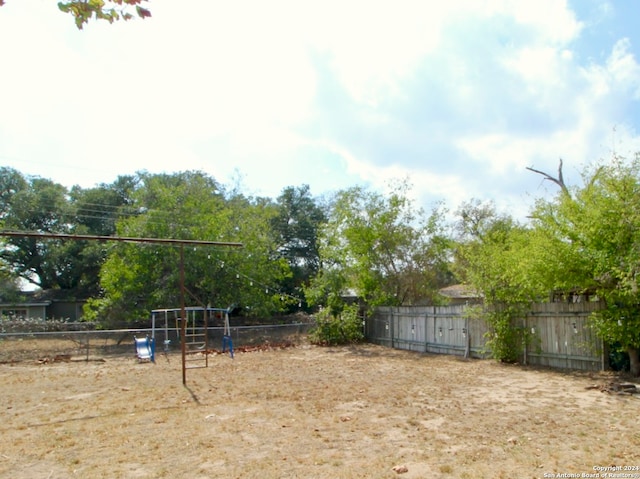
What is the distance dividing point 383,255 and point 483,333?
7095mm

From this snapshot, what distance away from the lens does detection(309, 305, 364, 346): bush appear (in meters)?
21.5

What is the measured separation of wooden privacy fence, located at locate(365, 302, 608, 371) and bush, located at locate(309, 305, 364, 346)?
82 centimetres

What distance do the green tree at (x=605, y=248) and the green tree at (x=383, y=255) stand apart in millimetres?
10140

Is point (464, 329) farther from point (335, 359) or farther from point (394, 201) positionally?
point (394, 201)

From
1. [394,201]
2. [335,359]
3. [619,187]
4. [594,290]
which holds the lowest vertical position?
[335,359]

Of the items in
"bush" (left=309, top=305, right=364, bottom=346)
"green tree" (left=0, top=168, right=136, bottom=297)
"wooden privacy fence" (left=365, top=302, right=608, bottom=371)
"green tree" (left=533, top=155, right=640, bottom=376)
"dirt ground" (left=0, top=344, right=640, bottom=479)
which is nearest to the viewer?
"dirt ground" (left=0, top=344, right=640, bottom=479)

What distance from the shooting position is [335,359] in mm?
17000

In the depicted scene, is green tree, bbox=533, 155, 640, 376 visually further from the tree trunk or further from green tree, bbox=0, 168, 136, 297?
green tree, bbox=0, 168, 136, 297

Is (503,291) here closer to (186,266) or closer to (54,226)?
(186,266)

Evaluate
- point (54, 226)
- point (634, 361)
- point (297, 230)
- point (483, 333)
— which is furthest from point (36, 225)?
point (634, 361)

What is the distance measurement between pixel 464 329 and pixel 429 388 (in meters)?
6.59

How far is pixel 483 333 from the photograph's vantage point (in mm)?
15734

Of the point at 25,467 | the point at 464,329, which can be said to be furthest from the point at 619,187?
the point at 25,467

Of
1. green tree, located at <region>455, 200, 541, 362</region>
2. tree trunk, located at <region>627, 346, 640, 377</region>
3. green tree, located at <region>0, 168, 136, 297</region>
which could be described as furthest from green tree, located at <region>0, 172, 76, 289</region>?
tree trunk, located at <region>627, 346, 640, 377</region>
